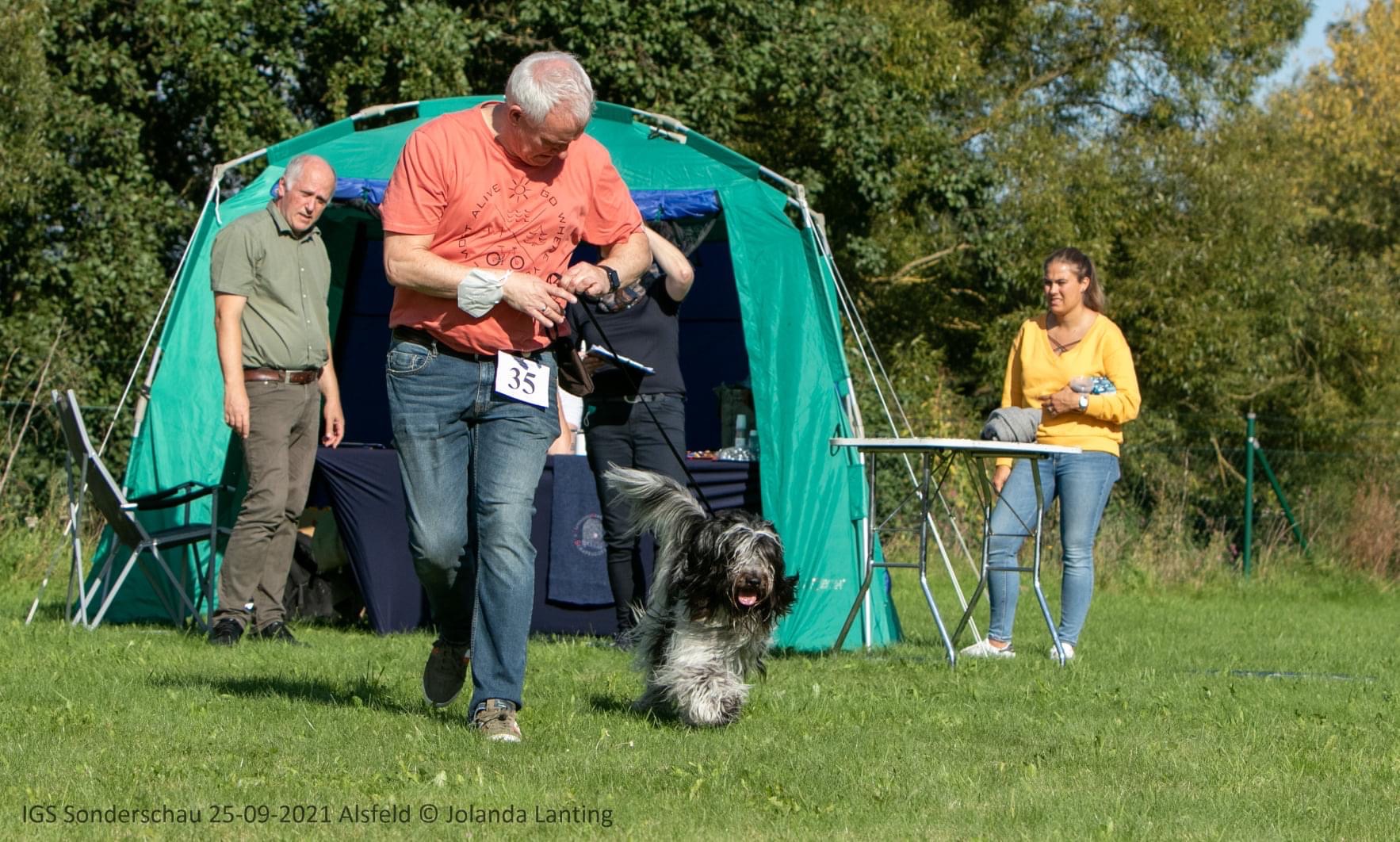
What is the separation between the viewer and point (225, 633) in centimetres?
581

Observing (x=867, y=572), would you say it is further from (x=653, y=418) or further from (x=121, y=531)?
(x=121, y=531)

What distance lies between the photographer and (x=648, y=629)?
178 inches

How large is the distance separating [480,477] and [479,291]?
46 centimetres

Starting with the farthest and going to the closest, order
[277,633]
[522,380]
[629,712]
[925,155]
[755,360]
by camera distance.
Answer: [925,155]
[755,360]
[277,633]
[629,712]
[522,380]

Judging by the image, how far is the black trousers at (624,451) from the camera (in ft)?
18.9

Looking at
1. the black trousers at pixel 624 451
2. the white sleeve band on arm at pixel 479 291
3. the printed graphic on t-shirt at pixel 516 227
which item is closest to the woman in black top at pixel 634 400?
the black trousers at pixel 624 451

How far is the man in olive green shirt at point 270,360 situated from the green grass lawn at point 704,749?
304 mm

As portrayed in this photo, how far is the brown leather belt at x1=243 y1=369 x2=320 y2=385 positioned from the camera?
5.88 metres

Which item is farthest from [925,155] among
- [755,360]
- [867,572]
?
[867,572]

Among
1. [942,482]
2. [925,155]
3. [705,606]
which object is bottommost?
[705,606]

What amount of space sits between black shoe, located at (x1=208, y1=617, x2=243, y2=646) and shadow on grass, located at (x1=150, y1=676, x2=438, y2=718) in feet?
2.83

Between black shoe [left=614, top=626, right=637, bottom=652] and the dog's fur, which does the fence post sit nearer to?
black shoe [left=614, top=626, right=637, bottom=652]

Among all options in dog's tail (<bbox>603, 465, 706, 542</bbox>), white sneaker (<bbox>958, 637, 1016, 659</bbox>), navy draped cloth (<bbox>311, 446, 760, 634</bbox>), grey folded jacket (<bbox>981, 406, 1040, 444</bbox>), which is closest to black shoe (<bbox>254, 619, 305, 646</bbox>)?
navy draped cloth (<bbox>311, 446, 760, 634</bbox>)

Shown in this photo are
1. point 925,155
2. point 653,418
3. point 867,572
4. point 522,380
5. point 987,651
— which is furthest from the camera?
point 925,155
